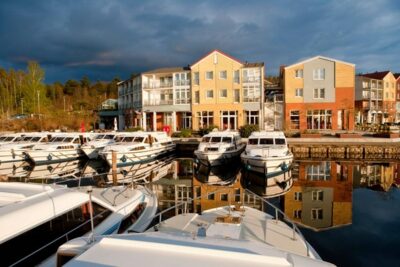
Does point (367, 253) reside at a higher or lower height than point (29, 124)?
lower

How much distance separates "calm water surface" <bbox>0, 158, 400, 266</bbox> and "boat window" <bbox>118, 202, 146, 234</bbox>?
5.21ft

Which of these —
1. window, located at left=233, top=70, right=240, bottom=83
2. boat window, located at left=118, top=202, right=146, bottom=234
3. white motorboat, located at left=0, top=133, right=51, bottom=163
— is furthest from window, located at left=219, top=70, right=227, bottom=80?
boat window, located at left=118, top=202, right=146, bottom=234

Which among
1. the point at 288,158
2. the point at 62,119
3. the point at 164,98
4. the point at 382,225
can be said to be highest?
the point at 164,98

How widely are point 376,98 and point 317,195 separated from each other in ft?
205

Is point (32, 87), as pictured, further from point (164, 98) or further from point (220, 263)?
point (220, 263)

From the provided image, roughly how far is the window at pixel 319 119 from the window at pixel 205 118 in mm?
14384

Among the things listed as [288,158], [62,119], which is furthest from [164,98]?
[288,158]

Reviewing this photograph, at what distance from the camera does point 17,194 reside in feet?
23.4

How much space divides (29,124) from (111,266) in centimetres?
5302

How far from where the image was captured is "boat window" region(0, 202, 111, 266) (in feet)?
18.2

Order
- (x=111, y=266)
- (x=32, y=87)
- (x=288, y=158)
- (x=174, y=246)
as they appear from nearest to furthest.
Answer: (x=111, y=266), (x=174, y=246), (x=288, y=158), (x=32, y=87)

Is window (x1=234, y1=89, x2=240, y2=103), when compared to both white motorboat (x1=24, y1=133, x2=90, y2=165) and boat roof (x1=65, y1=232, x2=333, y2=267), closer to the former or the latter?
white motorboat (x1=24, y1=133, x2=90, y2=165)

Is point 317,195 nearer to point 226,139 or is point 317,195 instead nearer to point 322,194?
point 322,194

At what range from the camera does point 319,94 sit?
147ft
